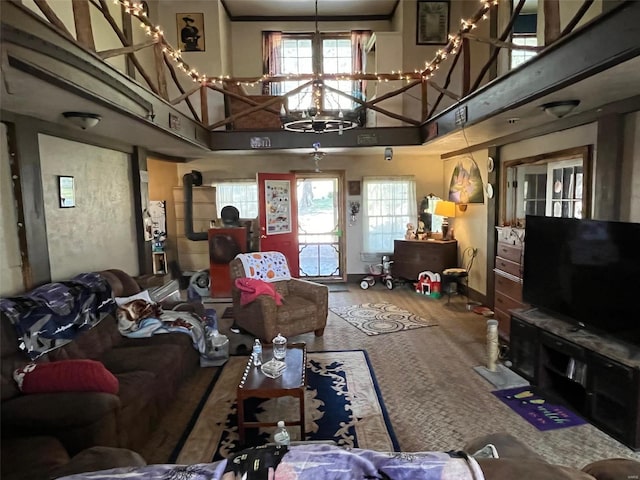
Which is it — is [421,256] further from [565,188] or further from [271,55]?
[271,55]

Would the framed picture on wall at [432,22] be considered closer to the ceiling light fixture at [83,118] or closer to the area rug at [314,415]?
the ceiling light fixture at [83,118]

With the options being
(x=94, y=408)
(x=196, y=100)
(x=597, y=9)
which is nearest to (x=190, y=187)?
(x=196, y=100)

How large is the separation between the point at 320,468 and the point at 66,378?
182 centimetres

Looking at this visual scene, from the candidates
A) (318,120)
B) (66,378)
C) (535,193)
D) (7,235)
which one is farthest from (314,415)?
(535,193)

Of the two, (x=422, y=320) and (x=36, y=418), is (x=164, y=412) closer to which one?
(x=36, y=418)

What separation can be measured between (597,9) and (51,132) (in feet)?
15.4

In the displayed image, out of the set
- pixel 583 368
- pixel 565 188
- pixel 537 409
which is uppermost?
pixel 565 188

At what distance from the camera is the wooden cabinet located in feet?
20.7

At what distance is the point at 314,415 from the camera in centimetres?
289

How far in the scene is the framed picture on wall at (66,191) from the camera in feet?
11.9

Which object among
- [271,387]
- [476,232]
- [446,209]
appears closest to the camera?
[271,387]

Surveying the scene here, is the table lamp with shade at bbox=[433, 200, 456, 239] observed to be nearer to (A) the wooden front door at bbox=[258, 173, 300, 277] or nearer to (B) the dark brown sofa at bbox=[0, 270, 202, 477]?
(A) the wooden front door at bbox=[258, 173, 300, 277]

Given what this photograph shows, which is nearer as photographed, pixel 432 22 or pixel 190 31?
pixel 190 31

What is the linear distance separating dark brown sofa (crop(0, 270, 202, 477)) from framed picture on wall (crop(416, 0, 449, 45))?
20.5 feet
